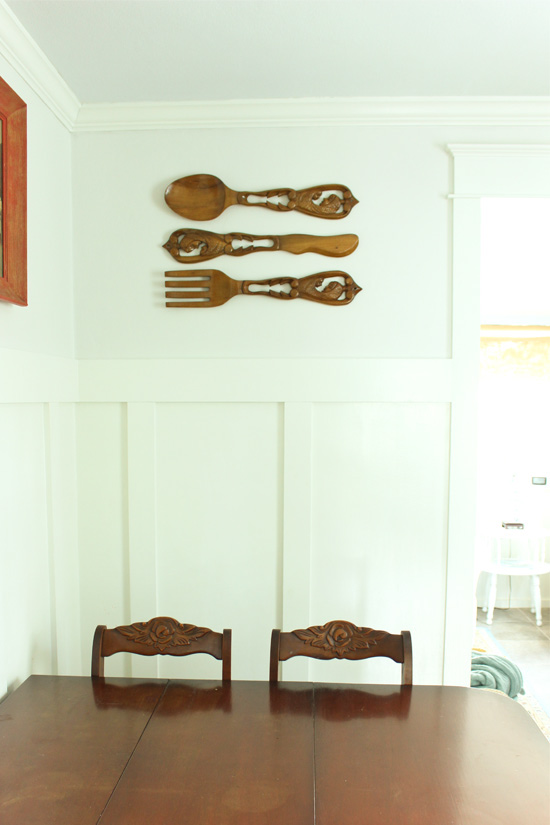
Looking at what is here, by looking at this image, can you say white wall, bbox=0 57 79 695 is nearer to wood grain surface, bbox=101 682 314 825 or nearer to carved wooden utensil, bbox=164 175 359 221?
carved wooden utensil, bbox=164 175 359 221

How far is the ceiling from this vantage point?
1.49 m

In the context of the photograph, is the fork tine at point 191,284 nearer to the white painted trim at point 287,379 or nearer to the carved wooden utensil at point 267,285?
the carved wooden utensil at point 267,285

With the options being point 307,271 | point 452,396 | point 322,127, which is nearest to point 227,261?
point 307,271

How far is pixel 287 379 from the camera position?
2.04m

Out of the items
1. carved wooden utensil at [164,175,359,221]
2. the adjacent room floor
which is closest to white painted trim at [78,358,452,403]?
carved wooden utensil at [164,175,359,221]

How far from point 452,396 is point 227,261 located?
2.87ft

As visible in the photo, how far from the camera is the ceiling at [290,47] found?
1.49 m

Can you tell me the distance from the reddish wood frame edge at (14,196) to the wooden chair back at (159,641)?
3.03ft

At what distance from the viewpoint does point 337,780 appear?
3.92 feet

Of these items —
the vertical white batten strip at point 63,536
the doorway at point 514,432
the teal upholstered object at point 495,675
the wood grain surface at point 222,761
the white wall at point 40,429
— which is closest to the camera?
the wood grain surface at point 222,761

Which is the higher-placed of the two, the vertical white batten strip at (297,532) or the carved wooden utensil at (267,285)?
the carved wooden utensil at (267,285)

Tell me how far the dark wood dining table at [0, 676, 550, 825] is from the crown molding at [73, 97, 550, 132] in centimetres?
170

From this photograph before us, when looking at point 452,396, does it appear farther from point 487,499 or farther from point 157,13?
point 487,499

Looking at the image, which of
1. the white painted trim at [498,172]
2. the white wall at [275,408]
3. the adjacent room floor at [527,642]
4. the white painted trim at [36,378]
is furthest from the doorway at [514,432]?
the white painted trim at [36,378]
